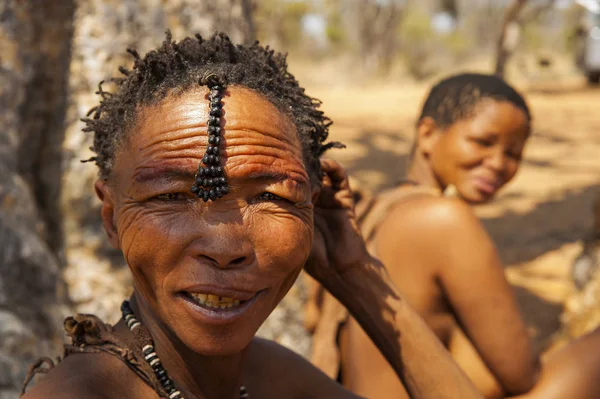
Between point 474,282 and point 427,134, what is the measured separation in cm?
84

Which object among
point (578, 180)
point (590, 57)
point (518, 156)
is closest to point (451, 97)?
point (518, 156)

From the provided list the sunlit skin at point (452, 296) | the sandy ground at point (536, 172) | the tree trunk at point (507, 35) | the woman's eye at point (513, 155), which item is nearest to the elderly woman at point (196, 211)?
the sunlit skin at point (452, 296)

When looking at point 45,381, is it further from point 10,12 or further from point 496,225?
point 496,225

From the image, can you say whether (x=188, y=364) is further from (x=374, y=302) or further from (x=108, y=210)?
(x=374, y=302)

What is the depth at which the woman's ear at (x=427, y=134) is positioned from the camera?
328cm

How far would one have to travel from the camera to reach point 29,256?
2.34m

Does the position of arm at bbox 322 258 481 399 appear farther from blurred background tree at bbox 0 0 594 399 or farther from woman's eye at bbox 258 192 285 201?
blurred background tree at bbox 0 0 594 399

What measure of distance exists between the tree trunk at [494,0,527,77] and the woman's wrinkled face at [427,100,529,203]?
8.91 metres

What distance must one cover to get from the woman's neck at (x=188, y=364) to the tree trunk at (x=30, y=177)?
2.45 ft

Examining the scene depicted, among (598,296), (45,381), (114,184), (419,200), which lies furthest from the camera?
(598,296)

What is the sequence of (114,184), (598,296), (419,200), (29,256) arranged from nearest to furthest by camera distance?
1. (114,184)
2. (29,256)
3. (419,200)
4. (598,296)

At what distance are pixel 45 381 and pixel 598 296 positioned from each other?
4.38 metres

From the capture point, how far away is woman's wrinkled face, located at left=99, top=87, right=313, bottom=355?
1.38 meters

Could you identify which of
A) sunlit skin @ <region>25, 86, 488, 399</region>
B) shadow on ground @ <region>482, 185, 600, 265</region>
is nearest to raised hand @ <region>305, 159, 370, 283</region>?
sunlit skin @ <region>25, 86, 488, 399</region>
